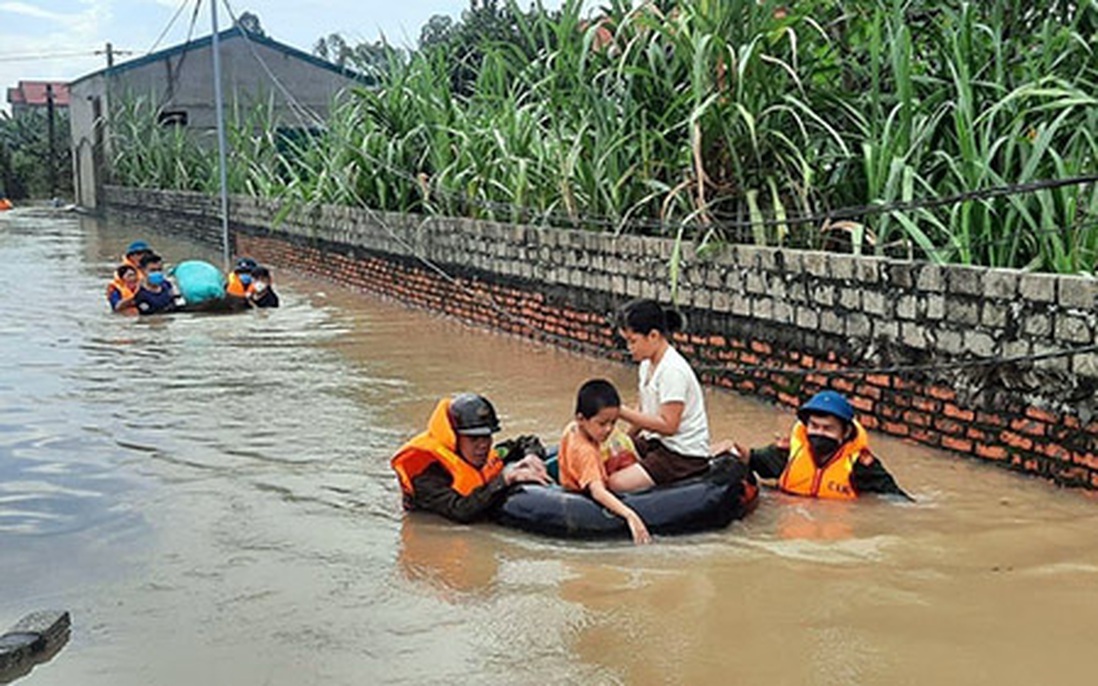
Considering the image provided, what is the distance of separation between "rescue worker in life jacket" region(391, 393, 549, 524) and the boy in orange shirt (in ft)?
0.76

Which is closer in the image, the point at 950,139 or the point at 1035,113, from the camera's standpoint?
the point at 1035,113

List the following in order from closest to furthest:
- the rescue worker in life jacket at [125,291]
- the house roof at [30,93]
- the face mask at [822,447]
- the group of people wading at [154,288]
→ the face mask at [822,447]
the group of people wading at [154,288]
the rescue worker in life jacket at [125,291]
the house roof at [30,93]

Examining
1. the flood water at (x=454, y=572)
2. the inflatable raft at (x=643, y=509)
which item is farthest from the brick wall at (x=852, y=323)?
the inflatable raft at (x=643, y=509)

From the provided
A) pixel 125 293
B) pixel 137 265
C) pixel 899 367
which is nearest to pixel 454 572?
pixel 899 367

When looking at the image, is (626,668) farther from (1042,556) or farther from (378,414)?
(378,414)

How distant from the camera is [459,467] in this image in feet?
19.1

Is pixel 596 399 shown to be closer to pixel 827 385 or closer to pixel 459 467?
pixel 459 467

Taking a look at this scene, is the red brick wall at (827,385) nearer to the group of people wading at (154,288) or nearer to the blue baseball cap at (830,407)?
the blue baseball cap at (830,407)

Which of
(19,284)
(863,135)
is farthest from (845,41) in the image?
(19,284)

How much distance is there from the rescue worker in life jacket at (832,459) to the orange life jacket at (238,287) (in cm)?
957

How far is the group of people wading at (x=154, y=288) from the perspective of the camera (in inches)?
541

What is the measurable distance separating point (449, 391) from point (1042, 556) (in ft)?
16.7

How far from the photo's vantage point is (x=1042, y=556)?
5164 mm

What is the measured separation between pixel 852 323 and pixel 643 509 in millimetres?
2539
